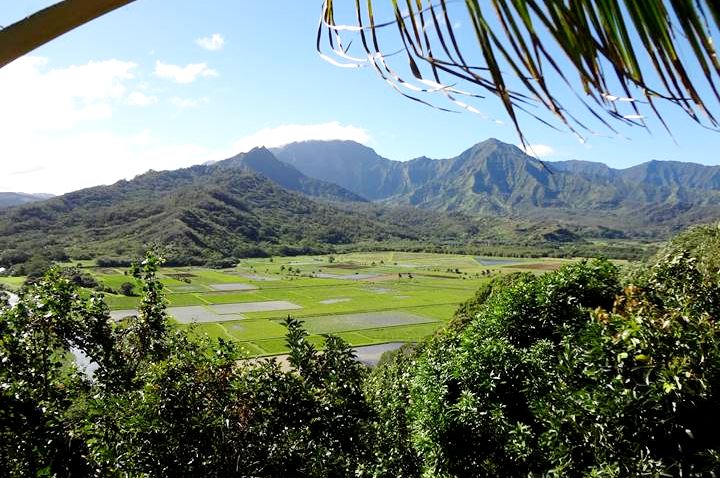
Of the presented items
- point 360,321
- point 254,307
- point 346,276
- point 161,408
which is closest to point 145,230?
point 346,276

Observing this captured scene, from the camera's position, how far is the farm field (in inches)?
2200

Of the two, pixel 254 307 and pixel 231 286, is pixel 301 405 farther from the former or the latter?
pixel 231 286

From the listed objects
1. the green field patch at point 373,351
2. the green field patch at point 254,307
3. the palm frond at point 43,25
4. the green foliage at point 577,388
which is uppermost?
the palm frond at point 43,25

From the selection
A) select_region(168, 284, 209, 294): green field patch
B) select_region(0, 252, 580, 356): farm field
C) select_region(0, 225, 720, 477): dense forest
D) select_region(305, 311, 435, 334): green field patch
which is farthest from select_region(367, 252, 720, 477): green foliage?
select_region(168, 284, 209, 294): green field patch

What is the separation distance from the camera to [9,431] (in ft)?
16.6

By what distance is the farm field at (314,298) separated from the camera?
55875 millimetres

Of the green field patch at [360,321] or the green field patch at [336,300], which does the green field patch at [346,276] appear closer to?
the green field patch at [336,300]

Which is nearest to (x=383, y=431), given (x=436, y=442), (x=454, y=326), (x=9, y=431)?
(x=436, y=442)

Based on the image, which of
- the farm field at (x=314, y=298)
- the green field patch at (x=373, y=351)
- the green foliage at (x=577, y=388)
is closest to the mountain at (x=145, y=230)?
the farm field at (x=314, y=298)

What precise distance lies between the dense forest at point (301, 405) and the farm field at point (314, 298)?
2469 cm

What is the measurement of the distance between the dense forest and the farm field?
81.0 feet

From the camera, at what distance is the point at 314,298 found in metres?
79.6

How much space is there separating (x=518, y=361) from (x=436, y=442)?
213 cm

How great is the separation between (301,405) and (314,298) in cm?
7434
